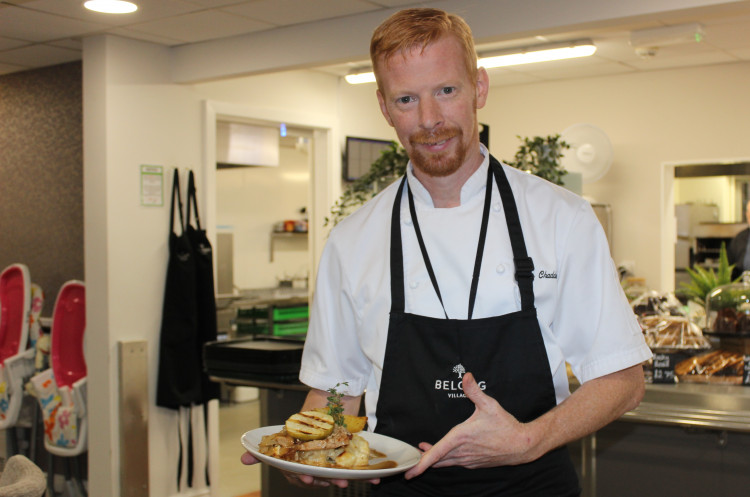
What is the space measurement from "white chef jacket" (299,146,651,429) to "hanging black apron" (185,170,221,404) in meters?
3.04

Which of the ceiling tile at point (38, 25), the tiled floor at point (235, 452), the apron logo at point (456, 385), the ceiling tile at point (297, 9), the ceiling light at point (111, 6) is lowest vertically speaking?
the tiled floor at point (235, 452)

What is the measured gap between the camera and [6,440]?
5184 mm

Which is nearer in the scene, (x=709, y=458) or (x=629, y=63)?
(x=709, y=458)

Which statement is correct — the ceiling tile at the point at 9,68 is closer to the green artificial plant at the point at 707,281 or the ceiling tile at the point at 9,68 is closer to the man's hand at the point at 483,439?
the green artificial plant at the point at 707,281

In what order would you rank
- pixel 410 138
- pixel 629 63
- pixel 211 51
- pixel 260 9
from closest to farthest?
pixel 410 138 < pixel 260 9 < pixel 211 51 < pixel 629 63

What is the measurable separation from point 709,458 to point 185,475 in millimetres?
3021

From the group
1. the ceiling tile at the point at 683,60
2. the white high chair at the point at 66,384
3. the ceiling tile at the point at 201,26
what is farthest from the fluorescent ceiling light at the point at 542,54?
the white high chair at the point at 66,384

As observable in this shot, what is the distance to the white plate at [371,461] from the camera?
54.7 inches

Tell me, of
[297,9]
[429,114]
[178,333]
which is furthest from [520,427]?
[178,333]

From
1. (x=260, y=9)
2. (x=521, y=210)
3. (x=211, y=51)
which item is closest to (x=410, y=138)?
(x=521, y=210)

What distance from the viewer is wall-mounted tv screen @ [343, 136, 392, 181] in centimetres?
611

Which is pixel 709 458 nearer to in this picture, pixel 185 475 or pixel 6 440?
pixel 185 475

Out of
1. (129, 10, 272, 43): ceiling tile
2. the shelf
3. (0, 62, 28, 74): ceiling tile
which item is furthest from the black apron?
the shelf

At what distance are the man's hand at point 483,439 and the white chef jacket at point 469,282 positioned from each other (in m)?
0.24
